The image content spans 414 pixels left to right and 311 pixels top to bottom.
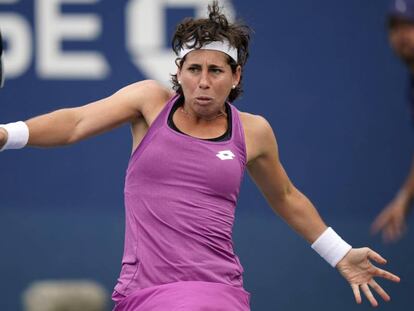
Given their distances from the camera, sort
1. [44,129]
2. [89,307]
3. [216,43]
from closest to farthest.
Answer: [44,129]
[216,43]
[89,307]

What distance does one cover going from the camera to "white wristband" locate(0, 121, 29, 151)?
482 centimetres

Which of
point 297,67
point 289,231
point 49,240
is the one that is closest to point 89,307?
point 49,240

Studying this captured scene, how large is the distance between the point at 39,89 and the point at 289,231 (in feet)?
6.15

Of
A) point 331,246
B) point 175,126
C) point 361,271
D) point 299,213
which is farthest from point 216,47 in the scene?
point 361,271

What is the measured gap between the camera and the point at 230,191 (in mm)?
5188

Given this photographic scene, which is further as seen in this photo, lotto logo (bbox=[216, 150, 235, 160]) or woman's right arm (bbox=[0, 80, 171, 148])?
lotto logo (bbox=[216, 150, 235, 160])

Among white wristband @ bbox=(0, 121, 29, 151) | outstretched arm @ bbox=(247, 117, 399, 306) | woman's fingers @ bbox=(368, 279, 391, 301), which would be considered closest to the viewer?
white wristband @ bbox=(0, 121, 29, 151)

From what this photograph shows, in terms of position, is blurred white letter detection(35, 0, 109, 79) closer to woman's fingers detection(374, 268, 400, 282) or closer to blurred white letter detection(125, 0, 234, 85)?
blurred white letter detection(125, 0, 234, 85)

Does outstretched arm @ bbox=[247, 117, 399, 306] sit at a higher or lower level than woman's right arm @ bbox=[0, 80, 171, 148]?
lower

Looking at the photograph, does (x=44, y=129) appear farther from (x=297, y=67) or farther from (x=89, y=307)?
(x=297, y=67)

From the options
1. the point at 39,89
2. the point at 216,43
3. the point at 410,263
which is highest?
the point at 216,43

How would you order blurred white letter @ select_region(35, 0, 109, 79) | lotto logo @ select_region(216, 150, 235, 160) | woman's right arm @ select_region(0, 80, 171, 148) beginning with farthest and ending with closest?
blurred white letter @ select_region(35, 0, 109, 79) < lotto logo @ select_region(216, 150, 235, 160) < woman's right arm @ select_region(0, 80, 171, 148)

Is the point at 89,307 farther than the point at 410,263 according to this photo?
No

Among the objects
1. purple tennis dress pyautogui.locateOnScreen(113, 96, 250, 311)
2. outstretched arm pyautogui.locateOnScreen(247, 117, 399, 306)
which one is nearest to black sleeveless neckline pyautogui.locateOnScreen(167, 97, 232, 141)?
purple tennis dress pyautogui.locateOnScreen(113, 96, 250, 311)
